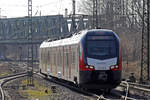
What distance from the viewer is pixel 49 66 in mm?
32688

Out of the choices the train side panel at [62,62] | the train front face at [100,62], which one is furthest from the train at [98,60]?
the train side panel at [62,62]

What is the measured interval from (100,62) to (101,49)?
0.70m

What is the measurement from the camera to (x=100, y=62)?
1989 cm

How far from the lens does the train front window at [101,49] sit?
20.1m

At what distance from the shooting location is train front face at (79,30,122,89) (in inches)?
783

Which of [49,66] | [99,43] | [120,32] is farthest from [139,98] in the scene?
[120,32]

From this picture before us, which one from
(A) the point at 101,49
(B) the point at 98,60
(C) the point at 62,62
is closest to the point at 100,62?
(B) the point at 98,60

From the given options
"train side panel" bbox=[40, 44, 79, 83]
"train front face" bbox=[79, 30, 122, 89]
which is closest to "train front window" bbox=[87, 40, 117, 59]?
"train front face" bbox=[79, 30, 122, 89]

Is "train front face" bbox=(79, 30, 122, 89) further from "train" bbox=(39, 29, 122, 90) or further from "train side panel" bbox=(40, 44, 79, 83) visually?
"train side panel" bbox=(40, 44, 79, 83)

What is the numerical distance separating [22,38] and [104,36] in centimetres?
7835

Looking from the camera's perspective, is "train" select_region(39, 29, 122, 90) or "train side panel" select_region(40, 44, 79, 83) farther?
"train side panel" select_region(40, 44, 79, 83)

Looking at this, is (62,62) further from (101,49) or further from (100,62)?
(100,62)

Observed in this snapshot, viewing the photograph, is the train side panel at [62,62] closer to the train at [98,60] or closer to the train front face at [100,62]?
the train at [98,60]

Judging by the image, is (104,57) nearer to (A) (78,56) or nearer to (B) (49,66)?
(A) (78,56)
